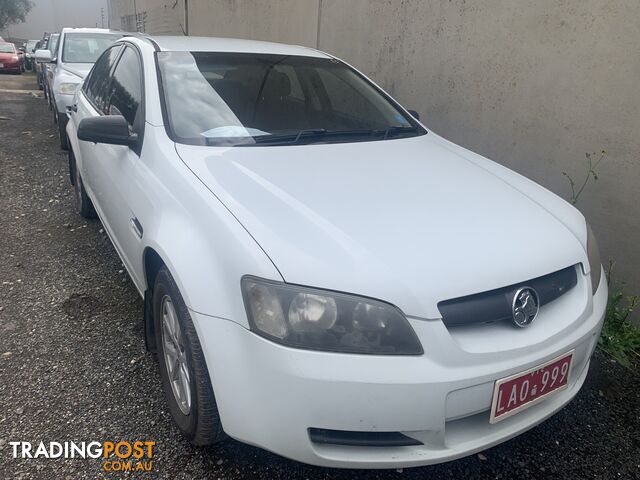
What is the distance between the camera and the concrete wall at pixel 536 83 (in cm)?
299

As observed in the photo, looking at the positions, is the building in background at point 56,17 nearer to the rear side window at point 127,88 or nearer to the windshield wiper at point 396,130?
the rear side window at point 127,88

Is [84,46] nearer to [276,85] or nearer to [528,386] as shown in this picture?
[276,85]

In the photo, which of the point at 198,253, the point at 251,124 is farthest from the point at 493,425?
the point at 251,124

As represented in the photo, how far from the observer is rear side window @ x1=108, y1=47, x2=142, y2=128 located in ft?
8.68

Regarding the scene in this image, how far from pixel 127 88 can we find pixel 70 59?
4.89 m

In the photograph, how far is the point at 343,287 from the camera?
151cm

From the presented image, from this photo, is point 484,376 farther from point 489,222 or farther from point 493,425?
point 489,222

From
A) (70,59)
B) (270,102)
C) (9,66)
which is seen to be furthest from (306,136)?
(9,66)

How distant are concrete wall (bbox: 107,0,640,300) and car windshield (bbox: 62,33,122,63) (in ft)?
13.3

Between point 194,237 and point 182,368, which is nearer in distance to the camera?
point 194,237

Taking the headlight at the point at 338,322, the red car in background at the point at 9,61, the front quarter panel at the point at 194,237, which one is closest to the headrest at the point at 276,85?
the front quarter panel at the point at 194,237

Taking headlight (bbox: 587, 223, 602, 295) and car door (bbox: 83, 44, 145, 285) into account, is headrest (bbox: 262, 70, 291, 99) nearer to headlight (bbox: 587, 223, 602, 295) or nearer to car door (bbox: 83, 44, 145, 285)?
car door (bbox: 83, 44, 145, 285)

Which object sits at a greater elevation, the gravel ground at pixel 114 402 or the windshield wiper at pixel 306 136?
the windshield wiper at pixel 306 136

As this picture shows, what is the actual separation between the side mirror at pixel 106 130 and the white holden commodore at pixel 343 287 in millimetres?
10
